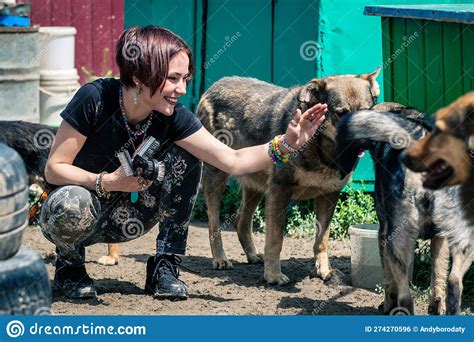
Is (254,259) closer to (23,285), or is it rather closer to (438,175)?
(438,175)

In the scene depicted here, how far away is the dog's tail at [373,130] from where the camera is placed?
505 cm

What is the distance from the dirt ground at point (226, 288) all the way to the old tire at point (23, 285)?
1917mm

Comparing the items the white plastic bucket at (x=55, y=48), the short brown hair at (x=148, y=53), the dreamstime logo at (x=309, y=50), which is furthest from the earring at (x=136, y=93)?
the white plastic bucket at (x=55, y=48)

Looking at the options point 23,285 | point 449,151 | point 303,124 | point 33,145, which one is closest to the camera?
point 23,285

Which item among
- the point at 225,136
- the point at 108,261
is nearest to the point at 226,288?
the point at 108,261

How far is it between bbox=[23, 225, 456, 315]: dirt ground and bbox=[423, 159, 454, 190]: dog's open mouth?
1.37 meters

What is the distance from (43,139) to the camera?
23.6ft

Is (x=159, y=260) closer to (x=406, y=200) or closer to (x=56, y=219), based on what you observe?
(x=56, y=219)

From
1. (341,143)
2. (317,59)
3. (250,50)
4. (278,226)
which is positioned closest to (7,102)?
(250,50)

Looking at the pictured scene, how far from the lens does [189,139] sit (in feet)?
17.5

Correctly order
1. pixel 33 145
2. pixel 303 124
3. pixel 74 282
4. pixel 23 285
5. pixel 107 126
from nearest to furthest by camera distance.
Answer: pixel 23 285 < pixel 303 124 < pixel 107 126 < pixel 74 282 < pixel 33 145

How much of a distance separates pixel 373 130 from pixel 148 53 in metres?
1.26

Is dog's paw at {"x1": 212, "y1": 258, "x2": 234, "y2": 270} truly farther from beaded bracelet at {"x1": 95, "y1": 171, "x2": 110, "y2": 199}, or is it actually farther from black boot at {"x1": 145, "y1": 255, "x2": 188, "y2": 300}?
beaded bracelet at {"x1": 95, "y1": 171, "x2": 110, "y2": 199}

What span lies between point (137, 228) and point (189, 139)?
2.14 feet
